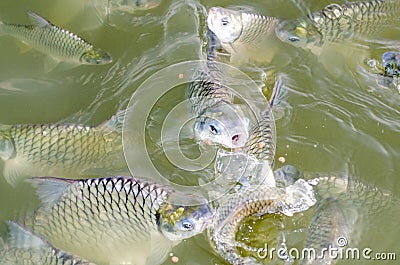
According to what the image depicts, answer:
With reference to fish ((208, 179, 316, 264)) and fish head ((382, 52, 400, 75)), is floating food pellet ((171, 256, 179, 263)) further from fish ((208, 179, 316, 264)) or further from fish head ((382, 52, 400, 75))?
fish head ((382, 52, 400, 75))

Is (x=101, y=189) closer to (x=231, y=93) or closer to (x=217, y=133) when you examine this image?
(x=217, y=133)

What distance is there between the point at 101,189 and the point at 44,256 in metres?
0.39

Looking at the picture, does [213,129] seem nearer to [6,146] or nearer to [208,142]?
[208,142]

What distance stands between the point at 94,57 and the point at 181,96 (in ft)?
1.99

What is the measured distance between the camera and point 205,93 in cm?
312

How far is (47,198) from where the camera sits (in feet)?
9.11

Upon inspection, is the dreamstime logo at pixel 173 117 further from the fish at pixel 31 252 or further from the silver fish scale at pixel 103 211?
the fish at pixel 31 252

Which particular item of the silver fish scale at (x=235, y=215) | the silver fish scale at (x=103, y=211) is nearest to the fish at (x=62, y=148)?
the silver fish scale at (x=103, y=211)

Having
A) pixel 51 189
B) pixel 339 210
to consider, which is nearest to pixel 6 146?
pixel 51 189

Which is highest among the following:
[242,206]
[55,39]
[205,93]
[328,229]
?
[55,39]

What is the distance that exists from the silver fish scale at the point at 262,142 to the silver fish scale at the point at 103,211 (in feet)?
1.69

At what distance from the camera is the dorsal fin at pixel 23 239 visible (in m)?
2.56

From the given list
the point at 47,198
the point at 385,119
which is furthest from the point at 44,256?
the point at 385,119

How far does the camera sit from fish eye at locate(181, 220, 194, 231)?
105 inches
